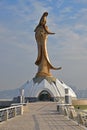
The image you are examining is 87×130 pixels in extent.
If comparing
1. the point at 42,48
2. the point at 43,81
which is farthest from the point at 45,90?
the point at 42,48

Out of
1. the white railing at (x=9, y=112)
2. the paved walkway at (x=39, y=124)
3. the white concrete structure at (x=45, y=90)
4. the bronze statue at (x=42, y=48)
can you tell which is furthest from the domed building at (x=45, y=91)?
the paved walkway at (x=39, y=124)

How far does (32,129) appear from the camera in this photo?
35.6 ft

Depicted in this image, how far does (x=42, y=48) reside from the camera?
4197 cm

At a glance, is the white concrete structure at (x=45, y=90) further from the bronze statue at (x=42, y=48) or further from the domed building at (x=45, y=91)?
the bronze statue at (x=42, y=48)

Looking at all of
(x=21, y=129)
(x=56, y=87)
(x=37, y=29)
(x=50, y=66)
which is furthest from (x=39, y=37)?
(x=21, y=129)

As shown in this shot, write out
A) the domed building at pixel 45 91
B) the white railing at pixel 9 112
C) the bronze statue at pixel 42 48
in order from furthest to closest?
the bronze statue at pixel 42 48, the domed building at pixel 45 91, the white railing at pixel 9 112

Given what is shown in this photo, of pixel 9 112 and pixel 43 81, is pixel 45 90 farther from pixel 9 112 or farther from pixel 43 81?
pixel 9 112

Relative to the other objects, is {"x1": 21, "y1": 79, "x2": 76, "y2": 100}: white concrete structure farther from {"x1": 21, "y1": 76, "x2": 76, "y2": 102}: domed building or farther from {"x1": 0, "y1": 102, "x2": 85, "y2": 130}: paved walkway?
{"x1": 0, "y1": 102, "x2": 85, "y2": 130}: paved walkway

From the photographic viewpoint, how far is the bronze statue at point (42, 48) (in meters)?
41.3

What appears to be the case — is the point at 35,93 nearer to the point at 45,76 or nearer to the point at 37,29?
the point at 45,76

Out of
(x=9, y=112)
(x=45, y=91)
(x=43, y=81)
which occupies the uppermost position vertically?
(x=43, y=81)

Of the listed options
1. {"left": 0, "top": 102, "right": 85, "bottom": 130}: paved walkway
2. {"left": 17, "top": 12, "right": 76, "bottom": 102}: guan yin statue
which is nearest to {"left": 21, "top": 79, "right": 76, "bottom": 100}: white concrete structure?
{"left": 17, "top": 12, "right": 76, "bottom": 102}: guan yin statue

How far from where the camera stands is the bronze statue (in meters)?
41.3

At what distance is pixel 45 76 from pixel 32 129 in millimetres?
30513
